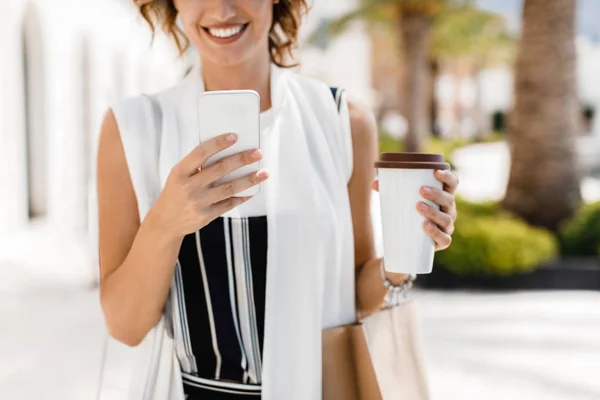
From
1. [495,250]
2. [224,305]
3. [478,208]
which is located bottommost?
Answer: [495,250]

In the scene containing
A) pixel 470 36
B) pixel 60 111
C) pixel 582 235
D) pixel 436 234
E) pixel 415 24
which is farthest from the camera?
pixel 470 36

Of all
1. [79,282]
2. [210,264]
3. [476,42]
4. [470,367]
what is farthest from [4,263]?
[476,42]

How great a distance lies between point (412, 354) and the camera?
1.31 m

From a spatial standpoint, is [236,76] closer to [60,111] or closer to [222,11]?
[222,11]

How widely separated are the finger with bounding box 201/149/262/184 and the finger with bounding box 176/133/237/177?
2cm

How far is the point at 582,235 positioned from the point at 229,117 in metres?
7.23

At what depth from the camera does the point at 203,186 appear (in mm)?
1025

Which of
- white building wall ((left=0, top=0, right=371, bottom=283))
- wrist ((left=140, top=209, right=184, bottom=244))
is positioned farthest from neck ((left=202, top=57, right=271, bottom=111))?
white building wall ((left=0, top=0, right=371, bottom=283))

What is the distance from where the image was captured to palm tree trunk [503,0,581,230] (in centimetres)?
778

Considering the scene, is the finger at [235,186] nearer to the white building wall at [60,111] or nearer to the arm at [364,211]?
the arm at [364,211]

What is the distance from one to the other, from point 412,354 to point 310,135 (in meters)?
0.46

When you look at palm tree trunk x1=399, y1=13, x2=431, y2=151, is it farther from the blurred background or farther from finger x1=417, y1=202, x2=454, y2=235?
finger x1=417, y1=202, x2=454, y2=235

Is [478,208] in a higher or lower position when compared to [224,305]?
higher

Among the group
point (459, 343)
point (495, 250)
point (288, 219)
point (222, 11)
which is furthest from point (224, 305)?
point (495, 250)
